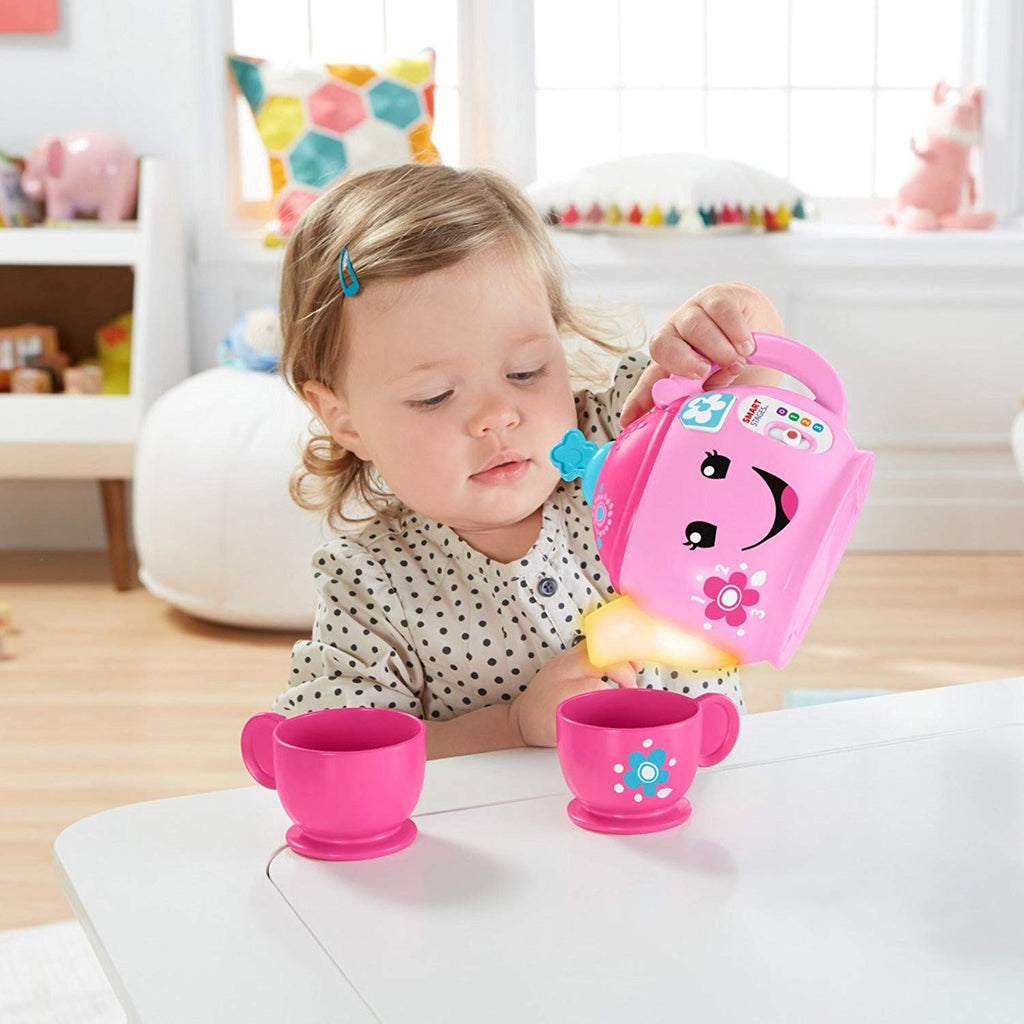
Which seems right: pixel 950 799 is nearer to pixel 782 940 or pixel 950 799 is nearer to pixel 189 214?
pixel 782 940

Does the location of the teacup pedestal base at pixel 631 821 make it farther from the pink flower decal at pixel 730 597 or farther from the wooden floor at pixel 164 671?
the wooden floor at pixel 164 671

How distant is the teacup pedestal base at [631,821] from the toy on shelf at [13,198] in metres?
2.54

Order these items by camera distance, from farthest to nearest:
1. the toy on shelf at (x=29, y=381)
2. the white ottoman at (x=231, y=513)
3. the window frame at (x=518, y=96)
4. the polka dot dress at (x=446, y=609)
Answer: the window frame at (x=518, y=96) → the toy on shelf at (x=29, y=381) → the white ottoman at (x=231, y=513) → the polka dot dress at (x=446, y=609)

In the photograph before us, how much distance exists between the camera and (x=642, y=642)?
2.14ft

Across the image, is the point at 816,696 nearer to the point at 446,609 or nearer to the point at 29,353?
the point at 446,609

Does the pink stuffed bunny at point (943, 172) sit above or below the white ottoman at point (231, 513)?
above

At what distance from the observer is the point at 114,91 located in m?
3.05

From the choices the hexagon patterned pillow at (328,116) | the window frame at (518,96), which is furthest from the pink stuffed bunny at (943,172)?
the hexagon patterned pillow at (328,116)

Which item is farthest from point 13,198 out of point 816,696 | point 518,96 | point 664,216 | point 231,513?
point 816,696

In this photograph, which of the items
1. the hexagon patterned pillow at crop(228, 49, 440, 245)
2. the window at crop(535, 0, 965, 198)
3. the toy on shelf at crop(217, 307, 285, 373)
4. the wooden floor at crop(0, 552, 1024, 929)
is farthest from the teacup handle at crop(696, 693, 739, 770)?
the window at crop(535, 0, 965, 198)

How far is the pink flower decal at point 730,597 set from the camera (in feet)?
2.00

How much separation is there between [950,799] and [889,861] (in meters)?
0.09

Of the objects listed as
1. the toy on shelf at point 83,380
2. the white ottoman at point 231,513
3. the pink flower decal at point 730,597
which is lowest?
the white ottoman at point 231,513

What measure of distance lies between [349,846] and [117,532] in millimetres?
2333
